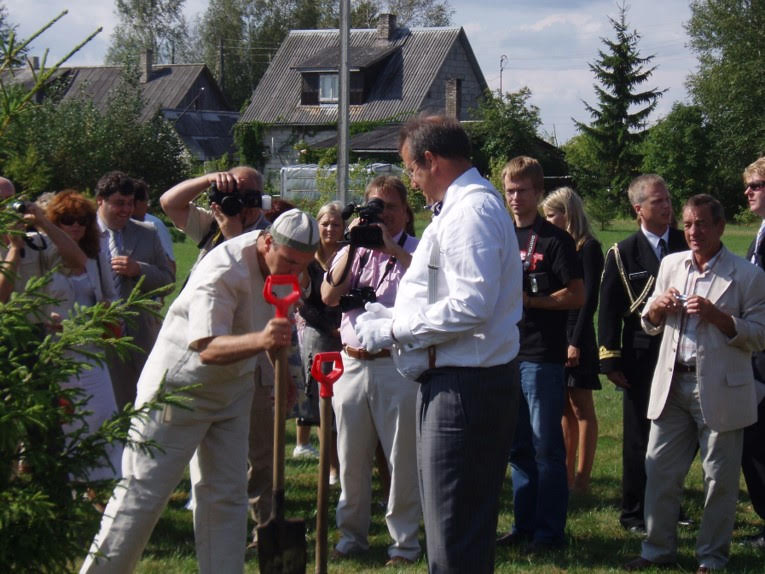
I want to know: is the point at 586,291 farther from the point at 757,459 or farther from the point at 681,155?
the point at 681,155

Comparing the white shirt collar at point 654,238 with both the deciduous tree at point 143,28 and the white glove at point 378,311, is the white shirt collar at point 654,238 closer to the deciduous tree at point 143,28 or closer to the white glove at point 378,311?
the white glove at point 378,311

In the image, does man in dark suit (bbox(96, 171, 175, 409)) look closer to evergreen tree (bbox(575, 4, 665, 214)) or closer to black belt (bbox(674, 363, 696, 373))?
black belt (bbox(674, 363, 696, 373))

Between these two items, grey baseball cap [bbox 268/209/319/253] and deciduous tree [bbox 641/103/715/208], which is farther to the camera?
deciduous tree [bbox 641/103/715/208]

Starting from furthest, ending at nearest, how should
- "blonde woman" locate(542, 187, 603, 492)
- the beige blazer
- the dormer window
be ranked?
the dormer window, "blonde woman" locate(542, 187, 603, 492), the beige blazer

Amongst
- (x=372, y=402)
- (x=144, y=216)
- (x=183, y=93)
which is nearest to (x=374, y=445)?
(x=372, y=402)

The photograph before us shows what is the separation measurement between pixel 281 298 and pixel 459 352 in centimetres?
77

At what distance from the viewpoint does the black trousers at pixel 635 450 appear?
22.1 ft

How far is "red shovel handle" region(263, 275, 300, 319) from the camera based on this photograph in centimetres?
426

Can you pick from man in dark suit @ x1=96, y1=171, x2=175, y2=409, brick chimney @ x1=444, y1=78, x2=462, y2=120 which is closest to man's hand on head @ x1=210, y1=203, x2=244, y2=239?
man in dark suit @ x1=96, y1=171, x2=175, y2=409

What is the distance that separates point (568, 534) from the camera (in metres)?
6.69

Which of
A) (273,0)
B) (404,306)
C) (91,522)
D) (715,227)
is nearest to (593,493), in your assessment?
(715,227)

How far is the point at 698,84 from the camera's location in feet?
198

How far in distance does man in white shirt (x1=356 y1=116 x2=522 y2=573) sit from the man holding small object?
182 centimetres

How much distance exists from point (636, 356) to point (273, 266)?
3097 millimetres
